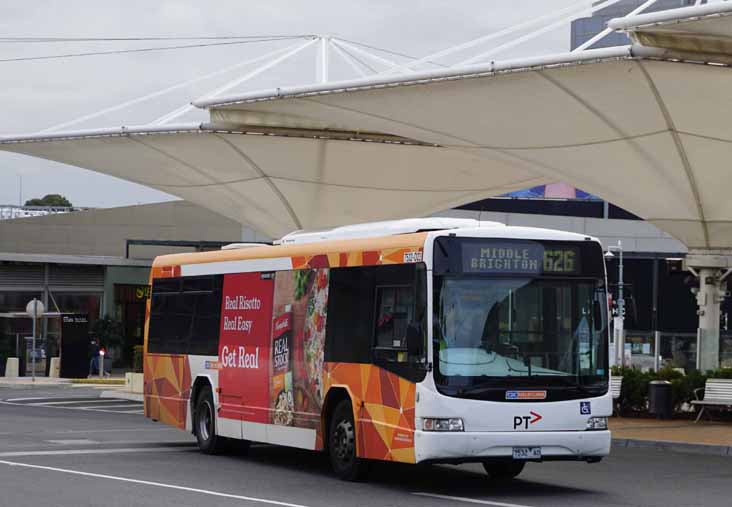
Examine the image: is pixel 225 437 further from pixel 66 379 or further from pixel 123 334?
pixel 123 334

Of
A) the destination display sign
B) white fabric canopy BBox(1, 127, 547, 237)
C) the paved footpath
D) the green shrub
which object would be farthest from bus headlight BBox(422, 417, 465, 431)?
white fabric canopy BBox(1, 127, 547, 237)

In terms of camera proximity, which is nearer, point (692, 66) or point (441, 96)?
point (692, 66)

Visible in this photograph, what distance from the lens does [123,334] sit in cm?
→ 6147

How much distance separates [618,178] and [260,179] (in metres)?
11.6

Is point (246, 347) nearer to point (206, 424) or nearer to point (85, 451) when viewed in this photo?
point (206, 424)

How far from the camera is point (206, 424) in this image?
64.5ft

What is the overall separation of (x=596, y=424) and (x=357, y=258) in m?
3.34

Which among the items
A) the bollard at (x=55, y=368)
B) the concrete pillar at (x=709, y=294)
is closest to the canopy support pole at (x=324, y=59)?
the concrete pillar at (x=709, y=294)

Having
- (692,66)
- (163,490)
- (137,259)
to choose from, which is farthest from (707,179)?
(137,259)

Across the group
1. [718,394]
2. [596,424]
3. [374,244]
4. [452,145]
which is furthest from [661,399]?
[374,244]

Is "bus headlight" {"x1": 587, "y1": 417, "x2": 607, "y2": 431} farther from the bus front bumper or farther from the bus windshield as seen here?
the bus windshield

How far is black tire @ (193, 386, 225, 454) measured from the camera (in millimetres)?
19375

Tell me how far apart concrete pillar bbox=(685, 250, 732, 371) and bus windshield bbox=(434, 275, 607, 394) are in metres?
14.5

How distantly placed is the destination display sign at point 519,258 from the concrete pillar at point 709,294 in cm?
1454
